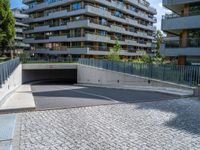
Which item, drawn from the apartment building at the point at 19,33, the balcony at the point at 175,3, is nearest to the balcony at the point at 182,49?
the balcony at the point at 175,3

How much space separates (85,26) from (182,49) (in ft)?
79.2

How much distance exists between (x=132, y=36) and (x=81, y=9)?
72.1ft

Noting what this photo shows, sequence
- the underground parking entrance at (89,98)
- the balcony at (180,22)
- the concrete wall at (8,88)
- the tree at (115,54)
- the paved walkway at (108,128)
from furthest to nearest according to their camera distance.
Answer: the tree at (115,54)
the balcony at (180,22)
the underground parking entrance at (89,98)
the concrete wall at (8,88)
the paved walkway at (108,128)

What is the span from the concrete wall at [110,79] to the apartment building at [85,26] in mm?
12726

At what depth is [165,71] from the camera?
18344 millimetres

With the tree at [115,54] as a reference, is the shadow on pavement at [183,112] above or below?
below

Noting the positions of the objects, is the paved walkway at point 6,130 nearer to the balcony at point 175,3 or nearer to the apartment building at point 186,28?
the apartment building at point 186,28

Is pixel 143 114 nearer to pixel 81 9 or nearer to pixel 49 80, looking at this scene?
pixel 49 80

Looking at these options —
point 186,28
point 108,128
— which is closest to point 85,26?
point 186,28

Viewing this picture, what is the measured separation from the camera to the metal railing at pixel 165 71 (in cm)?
1629

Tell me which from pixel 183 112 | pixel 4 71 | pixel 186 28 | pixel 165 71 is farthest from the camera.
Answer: pixel 186 28

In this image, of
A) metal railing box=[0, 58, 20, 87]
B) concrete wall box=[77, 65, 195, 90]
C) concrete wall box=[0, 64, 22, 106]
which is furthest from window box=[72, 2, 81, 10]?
metal railing box=[0, 58, 20, 87]

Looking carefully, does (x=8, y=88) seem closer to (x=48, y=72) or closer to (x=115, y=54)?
(x=48, y=72)

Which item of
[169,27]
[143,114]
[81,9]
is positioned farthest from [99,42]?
[143,114]
